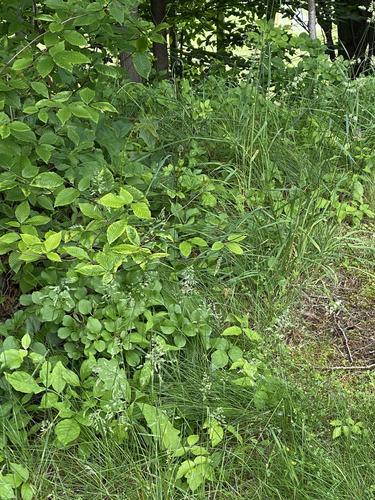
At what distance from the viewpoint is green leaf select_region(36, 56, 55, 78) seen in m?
1.97

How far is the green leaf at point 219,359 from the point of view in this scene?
2.11 m

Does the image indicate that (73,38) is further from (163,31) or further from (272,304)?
(163,31)

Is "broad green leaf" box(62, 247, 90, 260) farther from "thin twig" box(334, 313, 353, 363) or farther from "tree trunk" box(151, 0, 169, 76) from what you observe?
"tree trunk" box(151, 0, 169, 76)

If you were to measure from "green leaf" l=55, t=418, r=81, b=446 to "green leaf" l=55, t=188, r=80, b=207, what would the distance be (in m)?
0.73

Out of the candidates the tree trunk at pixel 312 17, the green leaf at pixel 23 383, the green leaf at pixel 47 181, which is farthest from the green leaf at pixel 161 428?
the tree trunk at pixel 312 17

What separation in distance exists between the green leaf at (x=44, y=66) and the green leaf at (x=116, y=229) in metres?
0.54

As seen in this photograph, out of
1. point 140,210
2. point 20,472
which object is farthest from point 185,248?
point 20,472

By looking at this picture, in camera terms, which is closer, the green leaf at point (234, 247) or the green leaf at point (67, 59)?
the green leaf at point (67, 59)

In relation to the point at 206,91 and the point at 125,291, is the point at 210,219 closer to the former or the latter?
the point at 125,291

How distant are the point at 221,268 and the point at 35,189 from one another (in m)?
0.84

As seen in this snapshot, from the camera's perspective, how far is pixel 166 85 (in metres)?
3.71

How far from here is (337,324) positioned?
2508 millimetres

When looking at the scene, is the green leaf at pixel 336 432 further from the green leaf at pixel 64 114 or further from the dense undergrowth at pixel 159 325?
the green leaf at pixel 64 114

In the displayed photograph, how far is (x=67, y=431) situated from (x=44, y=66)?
3.86 ft
